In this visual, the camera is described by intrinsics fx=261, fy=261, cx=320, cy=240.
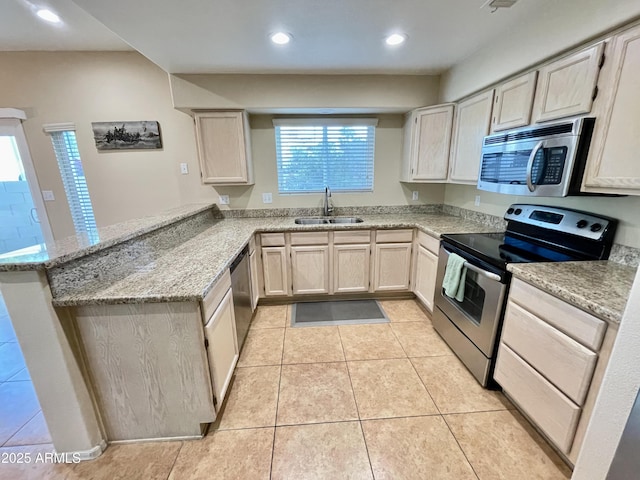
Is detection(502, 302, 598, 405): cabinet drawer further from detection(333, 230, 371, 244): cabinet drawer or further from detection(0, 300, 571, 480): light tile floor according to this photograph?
detection(333, 230, 371, 244): cabinet drawer

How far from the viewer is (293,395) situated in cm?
181

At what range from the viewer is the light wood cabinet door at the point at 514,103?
5.93 feet

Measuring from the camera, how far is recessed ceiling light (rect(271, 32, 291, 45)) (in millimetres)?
1952

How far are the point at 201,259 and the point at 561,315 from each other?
2.09 metres

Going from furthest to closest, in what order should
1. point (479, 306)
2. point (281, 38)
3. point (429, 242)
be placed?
point (429, 242) < point (281, 38) < point (479, 306)

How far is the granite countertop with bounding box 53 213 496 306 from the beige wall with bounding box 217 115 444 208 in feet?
0.84

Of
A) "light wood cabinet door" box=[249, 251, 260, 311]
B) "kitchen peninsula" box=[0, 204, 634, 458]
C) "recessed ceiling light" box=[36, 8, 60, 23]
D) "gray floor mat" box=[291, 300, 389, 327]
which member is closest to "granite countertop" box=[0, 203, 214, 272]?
"kitchen peninsula" box=[0, 204, 634, 458]

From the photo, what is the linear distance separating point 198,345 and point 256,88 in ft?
8.19

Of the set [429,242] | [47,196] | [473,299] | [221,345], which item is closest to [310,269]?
[429,242]

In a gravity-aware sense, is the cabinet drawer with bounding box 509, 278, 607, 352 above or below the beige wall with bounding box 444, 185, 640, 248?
below

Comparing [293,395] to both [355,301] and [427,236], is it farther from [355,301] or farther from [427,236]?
[427,236]

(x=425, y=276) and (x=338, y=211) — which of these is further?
(x=338, y=211)

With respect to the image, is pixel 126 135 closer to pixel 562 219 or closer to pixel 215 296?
pixel 215 296

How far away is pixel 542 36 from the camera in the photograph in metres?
1.68
